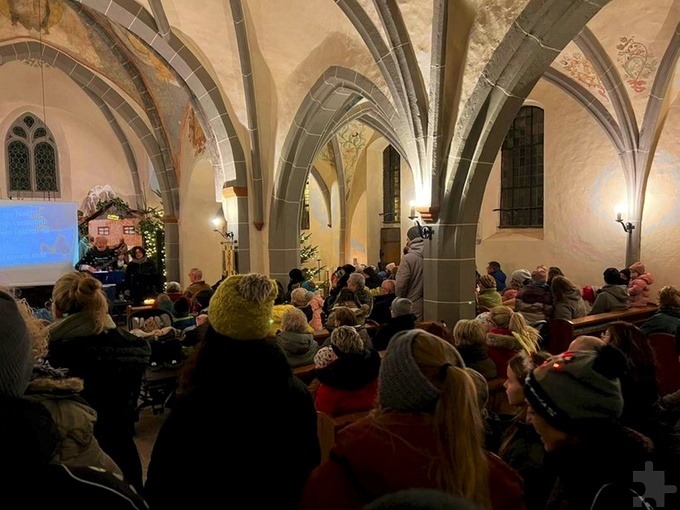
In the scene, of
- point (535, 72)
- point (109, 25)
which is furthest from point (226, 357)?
point (109, 25)

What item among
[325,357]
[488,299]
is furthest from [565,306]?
[325,357]

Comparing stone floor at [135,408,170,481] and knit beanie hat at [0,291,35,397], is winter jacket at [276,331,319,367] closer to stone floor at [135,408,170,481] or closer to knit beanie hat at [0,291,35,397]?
stone floor at [135,408,170,481]

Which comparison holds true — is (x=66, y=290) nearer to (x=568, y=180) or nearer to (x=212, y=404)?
(x=212, y=404)

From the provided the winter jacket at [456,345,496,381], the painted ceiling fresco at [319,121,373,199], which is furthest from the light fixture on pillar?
the painted ceiling fresco at [319,121,373,199]

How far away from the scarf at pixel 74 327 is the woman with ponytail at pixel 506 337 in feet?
9.18

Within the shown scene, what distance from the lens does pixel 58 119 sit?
16.2 m

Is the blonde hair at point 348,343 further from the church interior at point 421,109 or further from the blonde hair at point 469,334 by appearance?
the church interior at point 421,109

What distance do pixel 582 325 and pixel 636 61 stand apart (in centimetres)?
575

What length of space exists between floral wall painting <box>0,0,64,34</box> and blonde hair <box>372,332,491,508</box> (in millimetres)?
11714

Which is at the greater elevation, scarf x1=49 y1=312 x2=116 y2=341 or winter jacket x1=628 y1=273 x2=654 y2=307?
scarf x1=49 y1=312 x2=116 y2=341

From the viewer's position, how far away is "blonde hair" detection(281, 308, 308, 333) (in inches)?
160

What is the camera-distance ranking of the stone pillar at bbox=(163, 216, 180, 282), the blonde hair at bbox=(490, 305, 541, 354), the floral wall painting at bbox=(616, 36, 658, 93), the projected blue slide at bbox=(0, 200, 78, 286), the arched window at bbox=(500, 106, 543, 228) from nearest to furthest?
the blonde hair at bbox=(490, 305, 541, 354), the projected blue slide at bbox=(0, 200, 78, 286), the floral wall painting at bbox=(616, 36, 658, 93), the arched window at bbox=(500, 106, 543, 228), the stone pillar at bbox=(163, 216, 180, 282)

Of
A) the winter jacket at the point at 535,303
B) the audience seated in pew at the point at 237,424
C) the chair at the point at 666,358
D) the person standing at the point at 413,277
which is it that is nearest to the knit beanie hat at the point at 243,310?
the audience seated in pew at the point at 237,424

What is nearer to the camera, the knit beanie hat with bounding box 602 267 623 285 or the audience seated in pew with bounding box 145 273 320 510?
the audience seated in pew with bounding box 145 273 320 510
